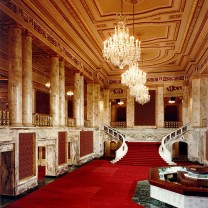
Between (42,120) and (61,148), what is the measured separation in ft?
6.50

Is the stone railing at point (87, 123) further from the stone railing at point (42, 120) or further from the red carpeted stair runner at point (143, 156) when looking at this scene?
the stone railing at point (42, 120)

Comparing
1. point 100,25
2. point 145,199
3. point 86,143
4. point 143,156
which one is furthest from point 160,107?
point 145,199

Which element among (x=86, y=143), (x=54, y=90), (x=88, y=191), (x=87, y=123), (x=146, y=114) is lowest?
(x=88, y=191)

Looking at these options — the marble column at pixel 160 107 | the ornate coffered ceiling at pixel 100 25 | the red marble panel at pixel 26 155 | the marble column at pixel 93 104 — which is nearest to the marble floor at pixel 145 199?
the red marble panel at pixel 26 155

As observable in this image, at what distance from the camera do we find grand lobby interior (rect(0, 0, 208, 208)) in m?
6.57

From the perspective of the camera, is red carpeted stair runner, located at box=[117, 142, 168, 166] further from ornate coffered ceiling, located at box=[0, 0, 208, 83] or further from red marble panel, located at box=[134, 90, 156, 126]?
ornate coffered ceiling, located at box=[0, 0, 208, 83]

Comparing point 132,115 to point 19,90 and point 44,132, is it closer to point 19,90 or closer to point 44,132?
point 44,132

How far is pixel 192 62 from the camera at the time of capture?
13086 mm

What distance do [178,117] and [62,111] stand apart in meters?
14.8

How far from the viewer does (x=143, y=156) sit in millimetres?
13297

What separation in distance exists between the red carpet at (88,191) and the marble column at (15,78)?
7.42ft

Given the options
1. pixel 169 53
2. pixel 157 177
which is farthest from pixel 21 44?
pixel 169 53

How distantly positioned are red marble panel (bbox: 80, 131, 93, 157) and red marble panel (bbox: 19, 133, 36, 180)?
507 cm

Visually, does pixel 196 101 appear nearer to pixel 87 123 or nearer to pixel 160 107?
pixel 160 107
